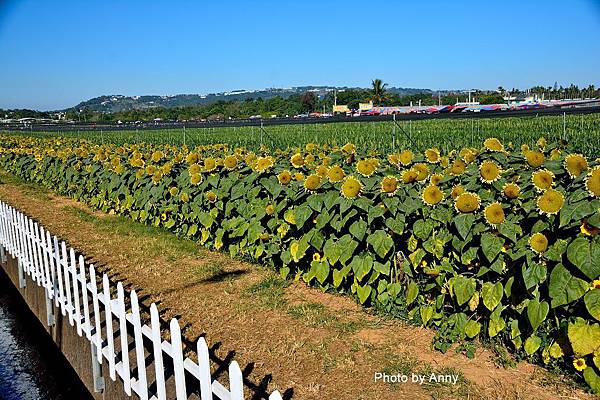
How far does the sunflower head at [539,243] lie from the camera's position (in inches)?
118

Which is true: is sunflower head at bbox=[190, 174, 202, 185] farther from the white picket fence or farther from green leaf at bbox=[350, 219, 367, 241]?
green leaf at bbox=[350, 219, 367, 241]

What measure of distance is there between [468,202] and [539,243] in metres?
0.55

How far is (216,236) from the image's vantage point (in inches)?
252

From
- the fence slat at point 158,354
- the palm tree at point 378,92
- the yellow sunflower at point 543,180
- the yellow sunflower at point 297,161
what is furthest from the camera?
the palm tree at point 378,92

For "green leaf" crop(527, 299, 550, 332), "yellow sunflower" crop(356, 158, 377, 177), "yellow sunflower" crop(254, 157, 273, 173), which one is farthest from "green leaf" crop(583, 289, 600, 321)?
"yellow sunflower" crop(254, 157, 273, 173)

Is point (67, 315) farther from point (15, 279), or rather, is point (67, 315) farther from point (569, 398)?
point (569, 398)

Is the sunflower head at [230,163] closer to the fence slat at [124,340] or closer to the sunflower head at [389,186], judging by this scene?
the sunflower head at [389,186]

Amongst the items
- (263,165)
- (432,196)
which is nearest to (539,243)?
(432,196)

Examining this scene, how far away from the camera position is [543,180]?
324cm

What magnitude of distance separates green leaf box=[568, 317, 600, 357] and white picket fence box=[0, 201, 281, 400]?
1793 millimetres

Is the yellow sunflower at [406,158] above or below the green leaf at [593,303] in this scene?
above

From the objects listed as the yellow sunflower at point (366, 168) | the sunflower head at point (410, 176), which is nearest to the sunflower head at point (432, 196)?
the sunflower head at point (410, 176)

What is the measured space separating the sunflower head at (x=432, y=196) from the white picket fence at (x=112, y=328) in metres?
1.77

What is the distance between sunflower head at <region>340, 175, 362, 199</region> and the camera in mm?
4078
